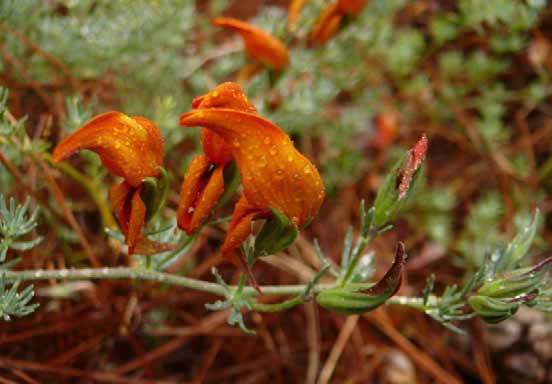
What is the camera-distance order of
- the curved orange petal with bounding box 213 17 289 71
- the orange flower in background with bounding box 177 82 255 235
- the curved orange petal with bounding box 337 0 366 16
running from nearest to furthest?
1. the orange flower in background with bounding box 177 82 255 235
2. the curved orange petal with bounding box 213 17 289 71
3. the curved orange petal with bounding box 337 0 366 16

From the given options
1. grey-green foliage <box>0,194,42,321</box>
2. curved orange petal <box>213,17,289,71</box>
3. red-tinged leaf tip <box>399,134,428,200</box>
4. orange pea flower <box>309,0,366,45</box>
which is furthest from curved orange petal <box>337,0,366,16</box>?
grey-green foliage <box>0,194,42,321</box>

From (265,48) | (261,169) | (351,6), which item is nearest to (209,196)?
(261,169)

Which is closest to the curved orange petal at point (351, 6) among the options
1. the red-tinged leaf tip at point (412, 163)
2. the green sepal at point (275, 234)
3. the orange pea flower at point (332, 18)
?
the orange pea flower at point (332, 18)

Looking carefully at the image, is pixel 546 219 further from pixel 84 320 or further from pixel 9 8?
pixel 9 8

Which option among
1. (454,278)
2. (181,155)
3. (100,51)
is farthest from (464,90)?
(100,51)

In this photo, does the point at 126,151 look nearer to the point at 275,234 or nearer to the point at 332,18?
the point at 275,234

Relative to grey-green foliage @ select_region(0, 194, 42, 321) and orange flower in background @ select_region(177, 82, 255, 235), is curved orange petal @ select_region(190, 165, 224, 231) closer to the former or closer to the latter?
orange flower in background @ select_region(177, 82, 255, 235)

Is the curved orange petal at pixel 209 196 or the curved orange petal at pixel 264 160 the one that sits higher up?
the curved orange petal at pixel 264 160

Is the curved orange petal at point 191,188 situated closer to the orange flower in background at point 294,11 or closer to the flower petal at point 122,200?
the flower petal at point 122,200
